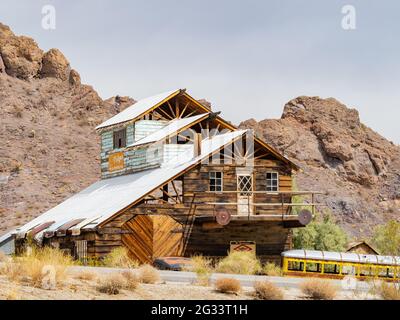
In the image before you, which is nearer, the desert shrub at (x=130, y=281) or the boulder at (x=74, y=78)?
the desert shrub at (x=130, y=281)

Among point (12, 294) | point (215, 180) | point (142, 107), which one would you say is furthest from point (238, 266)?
point (142, 107)

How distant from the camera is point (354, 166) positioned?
339ft

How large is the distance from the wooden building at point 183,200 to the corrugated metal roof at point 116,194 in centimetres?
11

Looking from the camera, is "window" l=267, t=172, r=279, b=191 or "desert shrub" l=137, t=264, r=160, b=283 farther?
"window" l=267, t=172, r=279, b=191

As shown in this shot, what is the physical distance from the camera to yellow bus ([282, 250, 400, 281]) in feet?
121

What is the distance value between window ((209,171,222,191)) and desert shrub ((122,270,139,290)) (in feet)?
62.9

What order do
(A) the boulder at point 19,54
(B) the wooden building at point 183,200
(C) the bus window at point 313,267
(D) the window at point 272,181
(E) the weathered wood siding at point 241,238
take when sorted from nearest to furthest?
(C) the bus window at point 313,267 → (B) the wooden building at point 183,200 → (E) the weathered wood siding at point 241,238 → (D) the window at point 272,181 → (A) the boulder at point 19,54

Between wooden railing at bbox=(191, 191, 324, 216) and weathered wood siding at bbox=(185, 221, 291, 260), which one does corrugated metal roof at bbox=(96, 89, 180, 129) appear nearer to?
wooden railing at bbox=(191, 191, 324, 216)

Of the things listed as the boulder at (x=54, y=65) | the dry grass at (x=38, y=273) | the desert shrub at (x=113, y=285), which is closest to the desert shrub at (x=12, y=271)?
the dry grass at (x=38, y=273)

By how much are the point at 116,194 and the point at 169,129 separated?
5793 millimetres

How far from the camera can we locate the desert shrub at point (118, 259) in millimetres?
35812

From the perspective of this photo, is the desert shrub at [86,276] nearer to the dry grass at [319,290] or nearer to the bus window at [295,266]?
the dry grass at [319,290]

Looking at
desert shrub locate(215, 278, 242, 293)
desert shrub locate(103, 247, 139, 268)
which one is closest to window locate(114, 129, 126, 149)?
desert shrub locate(103, 247, 139, 268)
